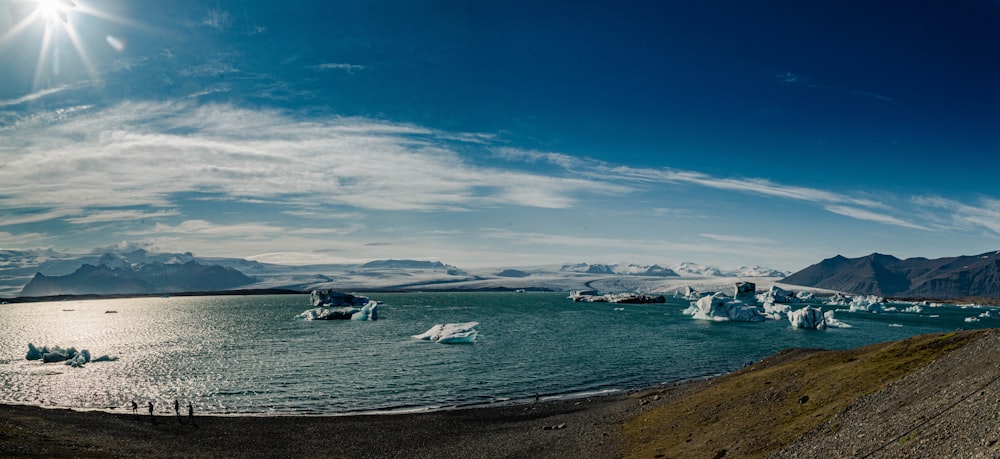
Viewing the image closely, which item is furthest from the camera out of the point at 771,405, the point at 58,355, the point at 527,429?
the point at 58,355

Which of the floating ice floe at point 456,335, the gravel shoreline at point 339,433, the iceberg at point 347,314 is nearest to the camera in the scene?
the gravel shoreline at point 339,433

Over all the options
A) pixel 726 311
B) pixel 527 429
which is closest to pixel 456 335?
pixel 527 429

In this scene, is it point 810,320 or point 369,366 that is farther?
point 810,320

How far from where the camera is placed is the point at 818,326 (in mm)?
133250

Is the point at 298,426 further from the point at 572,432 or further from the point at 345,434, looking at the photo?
the point at 572,432

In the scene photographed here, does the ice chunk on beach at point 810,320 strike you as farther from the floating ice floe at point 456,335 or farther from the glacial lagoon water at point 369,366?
the floating ice floe at point 456,335

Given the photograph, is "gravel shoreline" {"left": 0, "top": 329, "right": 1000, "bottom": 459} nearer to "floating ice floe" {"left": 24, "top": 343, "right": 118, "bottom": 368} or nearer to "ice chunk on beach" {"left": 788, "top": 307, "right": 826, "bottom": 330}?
"floating ice floe" {"left": 24, "top": 343, "right": 118, "bottom": 368}

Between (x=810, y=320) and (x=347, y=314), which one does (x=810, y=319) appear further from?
(x=347, y=314)

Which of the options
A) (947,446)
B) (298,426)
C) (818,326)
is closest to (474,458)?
(298,426)

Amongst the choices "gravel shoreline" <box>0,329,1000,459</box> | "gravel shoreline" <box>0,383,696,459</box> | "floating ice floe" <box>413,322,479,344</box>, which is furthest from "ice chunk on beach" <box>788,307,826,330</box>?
"gravel shoreline" <box>0,383,696,459</box>

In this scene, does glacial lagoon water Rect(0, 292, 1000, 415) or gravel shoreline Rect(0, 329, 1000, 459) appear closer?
gravel shoreline Rect(0, 329, 1000, 459)

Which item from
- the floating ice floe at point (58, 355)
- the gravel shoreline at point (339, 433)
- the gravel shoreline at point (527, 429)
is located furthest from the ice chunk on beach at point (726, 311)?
the floating ice floe at point (58, 355)

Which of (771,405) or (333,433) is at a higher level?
(771,405)

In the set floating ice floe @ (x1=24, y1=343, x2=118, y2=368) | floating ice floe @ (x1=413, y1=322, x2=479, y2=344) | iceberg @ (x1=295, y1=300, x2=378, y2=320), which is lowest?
floating ice floe @ (x1=24, y1=343, x2=118, y2=368)
